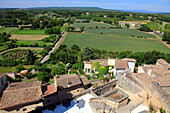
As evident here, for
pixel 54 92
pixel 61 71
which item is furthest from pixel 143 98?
pixel 61 71

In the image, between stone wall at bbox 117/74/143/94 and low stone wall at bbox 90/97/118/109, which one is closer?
low stone wall at bbox 90/97/118/109

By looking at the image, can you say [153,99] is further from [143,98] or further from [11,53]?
[11,53]

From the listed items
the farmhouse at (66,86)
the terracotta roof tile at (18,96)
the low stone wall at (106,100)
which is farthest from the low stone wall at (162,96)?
the terracotta roof tile at (18,96)

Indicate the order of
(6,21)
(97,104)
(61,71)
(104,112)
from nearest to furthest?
(104,112) → (97,104) → (61,71) → (6,21)

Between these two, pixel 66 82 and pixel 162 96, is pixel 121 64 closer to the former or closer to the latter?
pixel 66 82

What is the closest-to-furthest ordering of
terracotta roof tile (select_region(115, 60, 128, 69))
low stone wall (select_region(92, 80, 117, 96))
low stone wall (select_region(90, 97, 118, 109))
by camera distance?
low stone wall (select_region(90, 97, 118, 109))
low stone wall (select_region(92, 80, 117, 96))
terracotta roof tile (select_region(115, 60, 128, 69))

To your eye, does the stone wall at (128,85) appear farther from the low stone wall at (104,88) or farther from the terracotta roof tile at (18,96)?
the terracotta roof tile at (18,96)

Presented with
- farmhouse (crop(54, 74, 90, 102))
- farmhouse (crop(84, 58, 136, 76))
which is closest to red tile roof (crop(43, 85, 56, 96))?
farmhouse (crop(54, 74, 90, 102))

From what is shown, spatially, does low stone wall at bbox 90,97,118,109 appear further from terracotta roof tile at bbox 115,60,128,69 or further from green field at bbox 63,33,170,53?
green field at bbox 63,33,170,53
